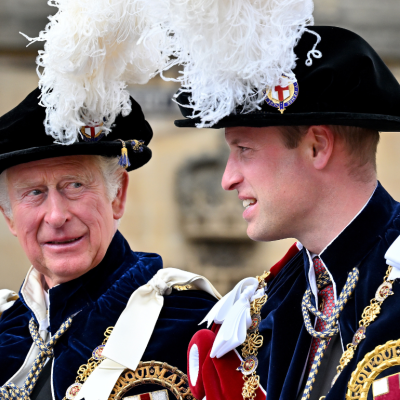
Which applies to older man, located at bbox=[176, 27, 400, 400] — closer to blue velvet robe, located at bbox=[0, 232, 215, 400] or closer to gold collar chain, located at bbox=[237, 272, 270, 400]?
gold collar chain, located at bbox=[237, 272, 270, 400]

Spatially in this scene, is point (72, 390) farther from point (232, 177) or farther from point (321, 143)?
point (321, 143)

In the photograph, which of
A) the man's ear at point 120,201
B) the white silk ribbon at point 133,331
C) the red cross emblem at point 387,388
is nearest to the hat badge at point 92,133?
A: the man's ear at point 120,201

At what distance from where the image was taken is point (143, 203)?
6.89 meters

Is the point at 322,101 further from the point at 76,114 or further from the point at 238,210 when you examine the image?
the point at 238,210

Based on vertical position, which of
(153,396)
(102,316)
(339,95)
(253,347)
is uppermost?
(339,95)

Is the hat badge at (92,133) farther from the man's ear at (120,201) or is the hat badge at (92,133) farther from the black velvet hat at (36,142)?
the man's ear at (120,201)

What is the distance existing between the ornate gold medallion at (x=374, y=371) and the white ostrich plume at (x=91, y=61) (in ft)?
4.46

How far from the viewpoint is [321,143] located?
2.12 m

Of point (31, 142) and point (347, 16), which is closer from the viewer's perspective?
point (31, 142)

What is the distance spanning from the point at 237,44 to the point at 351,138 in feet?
1.62

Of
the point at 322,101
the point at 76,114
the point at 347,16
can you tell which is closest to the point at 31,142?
the point at 76,114

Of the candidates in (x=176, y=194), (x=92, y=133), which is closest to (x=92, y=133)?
(x=92, y=133)

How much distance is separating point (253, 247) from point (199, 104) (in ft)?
15.5

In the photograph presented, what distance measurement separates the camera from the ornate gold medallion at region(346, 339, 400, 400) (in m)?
1.83
